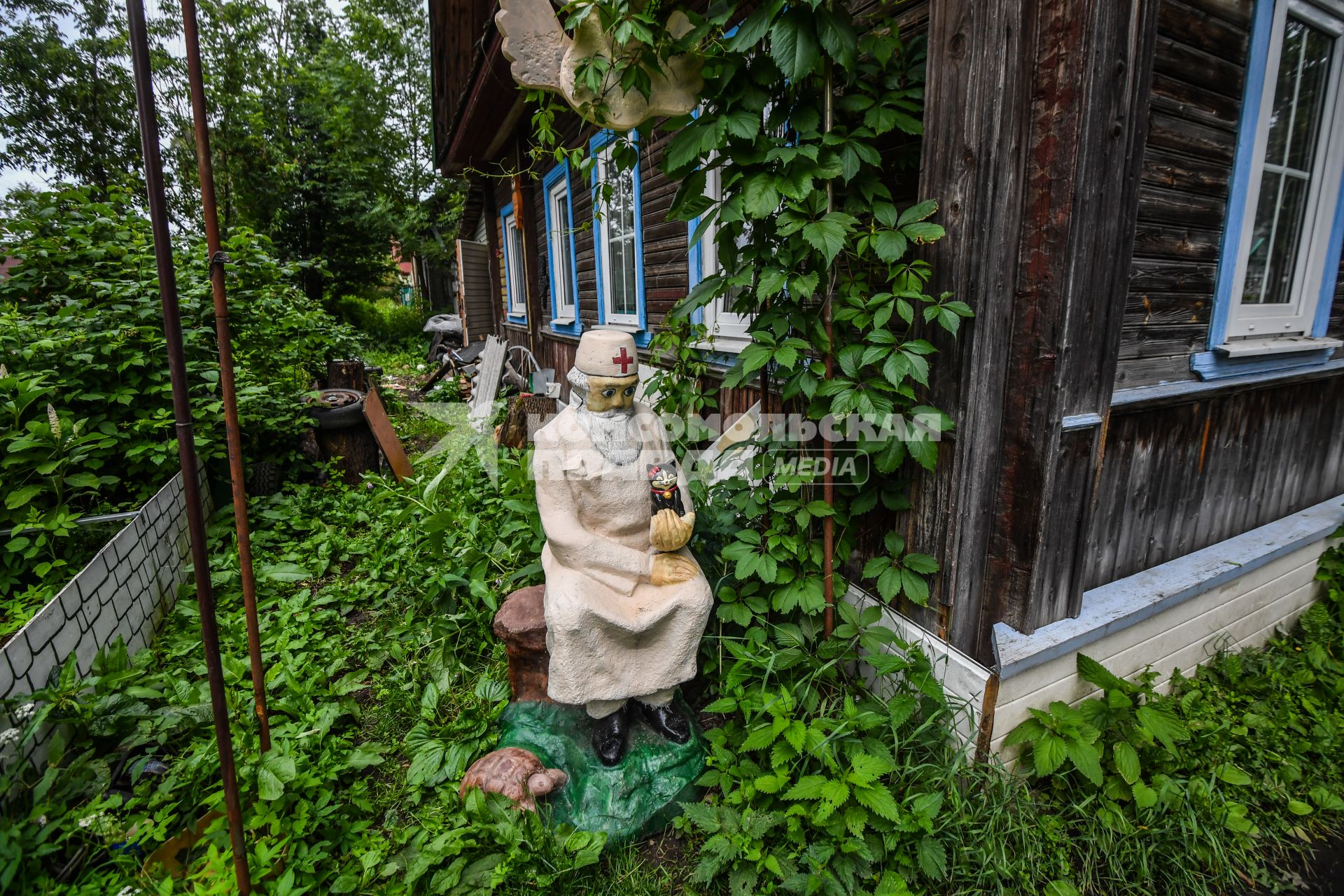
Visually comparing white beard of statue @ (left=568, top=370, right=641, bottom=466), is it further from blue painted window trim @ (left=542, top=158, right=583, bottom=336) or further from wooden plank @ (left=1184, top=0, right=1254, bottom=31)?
blue painted window trim @ (left=542, top=158, right=583, bottom=336)

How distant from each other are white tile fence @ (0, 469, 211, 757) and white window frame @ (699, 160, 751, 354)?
2.36m

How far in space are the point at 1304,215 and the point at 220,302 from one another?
13.2 feet

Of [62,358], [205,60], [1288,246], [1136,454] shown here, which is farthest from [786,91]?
[205,60]

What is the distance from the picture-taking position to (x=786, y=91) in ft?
6.18

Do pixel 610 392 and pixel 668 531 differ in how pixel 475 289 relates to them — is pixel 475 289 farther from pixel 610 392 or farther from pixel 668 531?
pixel 668 531

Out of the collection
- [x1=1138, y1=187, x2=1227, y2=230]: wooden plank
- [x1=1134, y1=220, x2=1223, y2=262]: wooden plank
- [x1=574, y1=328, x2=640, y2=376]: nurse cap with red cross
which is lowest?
[x1=574, y1=328, x2=640, y2=376]: nurse cap with red cross

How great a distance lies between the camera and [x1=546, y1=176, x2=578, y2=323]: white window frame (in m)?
6.48

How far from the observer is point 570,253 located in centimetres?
620

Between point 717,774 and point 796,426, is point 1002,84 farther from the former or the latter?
point 717,774

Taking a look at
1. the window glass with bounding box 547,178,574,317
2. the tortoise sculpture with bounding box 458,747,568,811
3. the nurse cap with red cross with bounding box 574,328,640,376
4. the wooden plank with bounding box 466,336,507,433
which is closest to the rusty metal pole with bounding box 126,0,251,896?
the tortoise sculpture with bounding box 458,747,568,811

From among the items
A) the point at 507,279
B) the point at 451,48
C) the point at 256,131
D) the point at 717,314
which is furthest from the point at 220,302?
the point at 256,131

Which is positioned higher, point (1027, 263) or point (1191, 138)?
point (1191, 138)

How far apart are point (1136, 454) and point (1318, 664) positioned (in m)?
1.41

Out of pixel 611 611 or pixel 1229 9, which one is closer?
pixel 611 611
